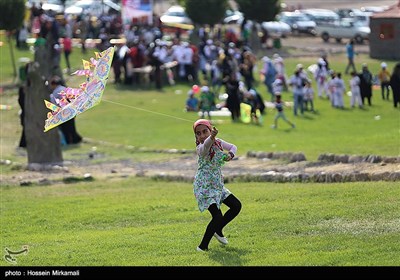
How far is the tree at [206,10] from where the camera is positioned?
61406mm

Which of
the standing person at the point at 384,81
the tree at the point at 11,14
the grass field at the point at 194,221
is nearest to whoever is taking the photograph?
the grass field at the point at 194,221

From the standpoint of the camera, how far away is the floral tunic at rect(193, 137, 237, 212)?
560 inches

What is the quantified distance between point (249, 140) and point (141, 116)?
9.27m

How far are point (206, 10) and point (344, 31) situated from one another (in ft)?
41.4

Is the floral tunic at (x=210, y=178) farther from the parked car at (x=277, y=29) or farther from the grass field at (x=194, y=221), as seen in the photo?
the parked car at (x=277, y=29)

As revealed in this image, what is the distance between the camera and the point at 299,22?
7506 centimetres

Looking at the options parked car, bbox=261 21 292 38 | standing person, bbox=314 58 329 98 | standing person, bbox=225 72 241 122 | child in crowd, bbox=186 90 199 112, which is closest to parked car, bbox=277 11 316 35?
parked car, bbox=261 21 292 38

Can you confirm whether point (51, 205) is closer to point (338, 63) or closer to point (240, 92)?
point (240, 92)

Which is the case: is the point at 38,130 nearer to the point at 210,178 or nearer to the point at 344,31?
the point at 210,178

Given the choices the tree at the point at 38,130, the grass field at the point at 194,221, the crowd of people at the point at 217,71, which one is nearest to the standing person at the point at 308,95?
the crowd of people at the point at 217,71

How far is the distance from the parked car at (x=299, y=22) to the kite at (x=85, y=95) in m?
60.2

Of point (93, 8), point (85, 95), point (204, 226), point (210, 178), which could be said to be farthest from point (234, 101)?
point (93, 8)

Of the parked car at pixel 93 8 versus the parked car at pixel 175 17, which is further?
the parked car at pixel 93 8
